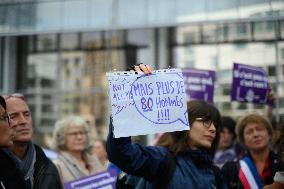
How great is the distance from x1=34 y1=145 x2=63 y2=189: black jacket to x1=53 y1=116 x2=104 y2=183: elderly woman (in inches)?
48.5

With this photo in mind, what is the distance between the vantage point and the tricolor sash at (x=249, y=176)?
14.9 ft

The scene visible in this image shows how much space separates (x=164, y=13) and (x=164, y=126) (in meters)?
5.88

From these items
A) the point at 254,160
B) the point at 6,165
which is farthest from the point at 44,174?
the point at 254,160

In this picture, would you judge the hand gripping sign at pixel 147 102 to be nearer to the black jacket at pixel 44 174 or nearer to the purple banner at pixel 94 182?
the black jacket at pixel 44 174

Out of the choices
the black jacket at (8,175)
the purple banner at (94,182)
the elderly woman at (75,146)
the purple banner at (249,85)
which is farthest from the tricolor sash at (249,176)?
the black jacket at (8,175)

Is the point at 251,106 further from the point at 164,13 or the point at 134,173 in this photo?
the point at 134,173

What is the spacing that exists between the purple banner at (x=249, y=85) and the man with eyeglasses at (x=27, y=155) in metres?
2.92

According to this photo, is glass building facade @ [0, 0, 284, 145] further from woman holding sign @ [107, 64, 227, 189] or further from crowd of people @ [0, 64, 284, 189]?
woman holding sign @ [107, 64, 227, 189]

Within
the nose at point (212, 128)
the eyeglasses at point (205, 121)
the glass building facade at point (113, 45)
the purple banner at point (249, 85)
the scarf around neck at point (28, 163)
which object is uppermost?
the glass building facade at point (113, 45)

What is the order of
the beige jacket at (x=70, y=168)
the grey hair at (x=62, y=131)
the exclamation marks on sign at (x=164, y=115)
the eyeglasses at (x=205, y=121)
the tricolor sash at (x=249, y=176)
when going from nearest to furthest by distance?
1. the exclamation marks on sign at (x=164, y=115)
2. the eyeglasses at (x=205, y=121)
3. the tricolor sash at (x=249, y=176)
4. the beige jacket at (x=70, y=168)
5. the grey hair at (x=62, y=131)

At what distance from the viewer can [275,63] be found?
10125 mm

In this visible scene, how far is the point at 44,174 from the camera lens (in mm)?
4176

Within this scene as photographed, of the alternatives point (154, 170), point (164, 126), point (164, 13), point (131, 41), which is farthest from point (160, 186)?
point (131, 41)

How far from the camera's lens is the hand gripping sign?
11.0 ft
